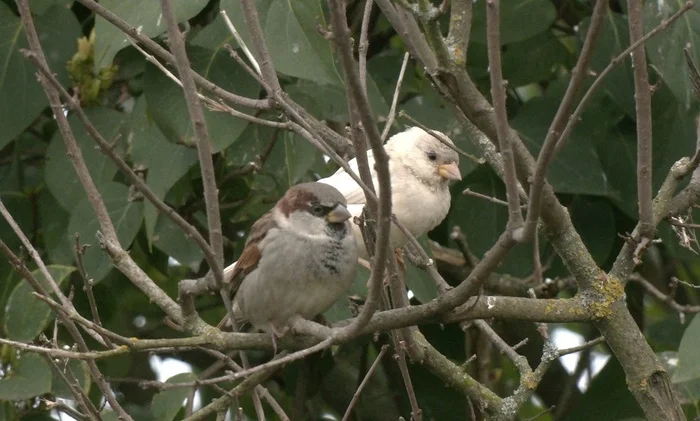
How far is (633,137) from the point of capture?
12.6 ft

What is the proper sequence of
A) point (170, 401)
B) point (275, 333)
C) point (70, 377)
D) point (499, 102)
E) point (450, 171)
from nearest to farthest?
point (499, 102), point (275, 333), point (170, 401), point (70, 377), point (450, 171)

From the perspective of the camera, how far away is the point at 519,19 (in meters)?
3.63

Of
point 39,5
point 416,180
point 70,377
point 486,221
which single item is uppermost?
point 39,5

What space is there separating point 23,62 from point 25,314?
91 cm

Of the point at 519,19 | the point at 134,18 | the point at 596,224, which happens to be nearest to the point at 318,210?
the point at 134,18

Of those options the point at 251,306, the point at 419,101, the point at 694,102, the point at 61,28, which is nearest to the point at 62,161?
the point at 61,28

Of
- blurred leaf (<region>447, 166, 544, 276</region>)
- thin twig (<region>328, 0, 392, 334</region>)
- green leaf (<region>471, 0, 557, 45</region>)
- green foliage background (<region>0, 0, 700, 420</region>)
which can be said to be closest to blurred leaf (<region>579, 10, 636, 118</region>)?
green foliage background (<region>0, 0, 700, 420</region>)

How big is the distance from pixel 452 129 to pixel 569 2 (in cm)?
74

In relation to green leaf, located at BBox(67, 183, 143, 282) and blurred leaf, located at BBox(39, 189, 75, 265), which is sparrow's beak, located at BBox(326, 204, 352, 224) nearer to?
green leaf, located at BBox(67, 183, 143, 282)

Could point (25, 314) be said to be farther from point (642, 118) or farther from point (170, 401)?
point (642, 118)

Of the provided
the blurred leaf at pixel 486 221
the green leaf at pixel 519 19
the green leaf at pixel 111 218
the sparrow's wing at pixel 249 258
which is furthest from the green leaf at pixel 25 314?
the green leaf at pixel 519 19

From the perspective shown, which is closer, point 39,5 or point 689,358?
point 689,358

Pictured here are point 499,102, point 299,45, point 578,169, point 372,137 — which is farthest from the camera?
point 578,169

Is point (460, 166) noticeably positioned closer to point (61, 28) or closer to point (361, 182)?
point (61, 28)
